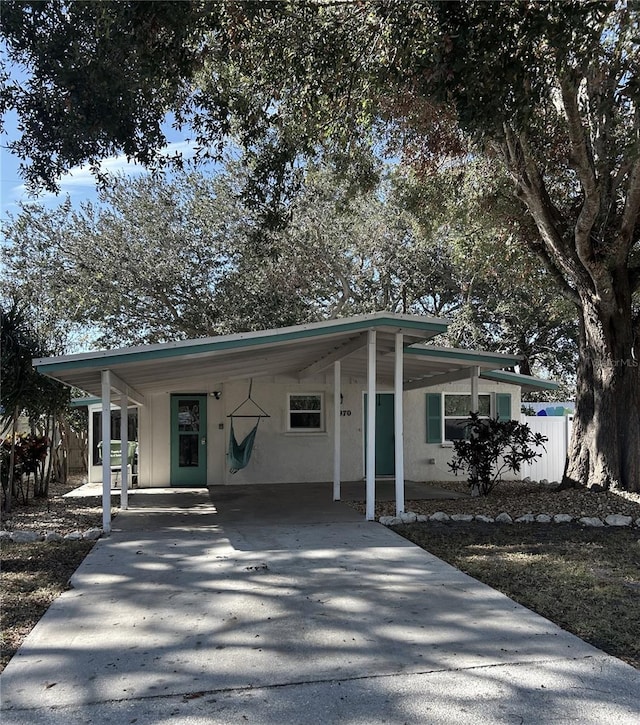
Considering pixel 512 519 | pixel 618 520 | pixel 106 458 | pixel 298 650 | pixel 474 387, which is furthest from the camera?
pixel 474 387

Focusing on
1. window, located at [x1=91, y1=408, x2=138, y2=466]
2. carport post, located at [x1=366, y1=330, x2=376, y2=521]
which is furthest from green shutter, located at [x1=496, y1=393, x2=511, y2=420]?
window, located at [x1=91, y1=408, x2=138, y2=466]

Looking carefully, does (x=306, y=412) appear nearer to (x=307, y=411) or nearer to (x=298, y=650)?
(x=307, y=411)

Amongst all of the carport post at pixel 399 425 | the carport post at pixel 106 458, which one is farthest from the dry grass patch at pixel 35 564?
the carport post at pixel 399 425

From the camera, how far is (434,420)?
14.3 m

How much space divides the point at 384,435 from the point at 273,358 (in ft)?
16.0

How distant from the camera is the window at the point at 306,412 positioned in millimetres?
13680

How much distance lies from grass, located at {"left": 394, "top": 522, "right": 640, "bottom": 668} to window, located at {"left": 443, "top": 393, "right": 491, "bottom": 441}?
20.8ft

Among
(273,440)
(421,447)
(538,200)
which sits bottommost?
(421,447)

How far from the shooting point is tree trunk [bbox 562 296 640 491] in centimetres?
968

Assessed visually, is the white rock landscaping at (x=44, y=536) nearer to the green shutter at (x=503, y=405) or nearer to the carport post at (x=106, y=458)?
the carport post at (x=106, y=458)

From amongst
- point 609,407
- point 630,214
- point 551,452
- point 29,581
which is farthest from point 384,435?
point 29,581

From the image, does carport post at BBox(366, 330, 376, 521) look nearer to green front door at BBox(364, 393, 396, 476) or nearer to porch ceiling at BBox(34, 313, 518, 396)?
porch ceiling at BBox(34, 313, 518, 396)

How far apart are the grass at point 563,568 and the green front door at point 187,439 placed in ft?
20.6

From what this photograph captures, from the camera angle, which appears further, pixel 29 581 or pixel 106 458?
pixel 106 458
